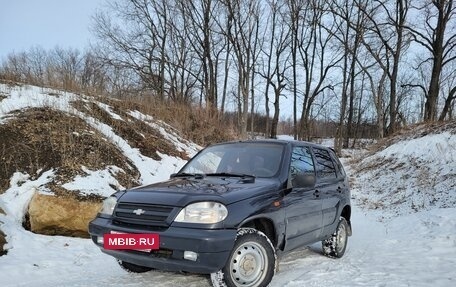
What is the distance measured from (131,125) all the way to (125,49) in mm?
26984

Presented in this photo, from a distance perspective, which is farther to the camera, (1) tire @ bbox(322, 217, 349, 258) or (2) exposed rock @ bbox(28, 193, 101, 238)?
(2) exposed rock @ bbox(28, 193, 101, 238)

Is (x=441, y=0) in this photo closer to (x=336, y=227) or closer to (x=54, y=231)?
(x=336, y=227)

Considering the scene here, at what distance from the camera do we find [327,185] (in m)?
6.38

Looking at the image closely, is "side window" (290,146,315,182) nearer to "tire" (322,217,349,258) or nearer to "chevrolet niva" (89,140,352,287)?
"chevrolet niva" (89,140,352,287)

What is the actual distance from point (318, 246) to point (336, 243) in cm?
87

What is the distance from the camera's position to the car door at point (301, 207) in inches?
203

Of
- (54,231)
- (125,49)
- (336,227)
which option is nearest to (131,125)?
(54,231)

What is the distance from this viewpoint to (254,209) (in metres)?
4.49

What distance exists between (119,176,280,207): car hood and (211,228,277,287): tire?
1.32 feet

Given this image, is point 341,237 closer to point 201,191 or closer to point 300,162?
point 300,162
